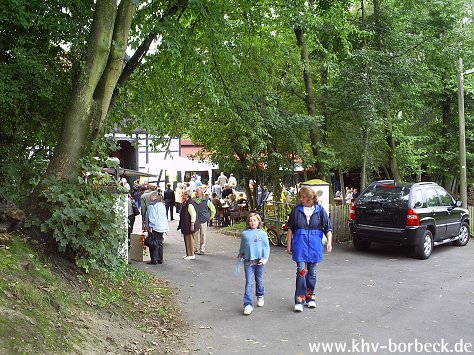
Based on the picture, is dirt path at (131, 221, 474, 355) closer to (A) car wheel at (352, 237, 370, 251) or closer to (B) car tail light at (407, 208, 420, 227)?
(A) car wheel at (352, 237, 370, 251)

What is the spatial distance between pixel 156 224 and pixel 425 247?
6.27 meters

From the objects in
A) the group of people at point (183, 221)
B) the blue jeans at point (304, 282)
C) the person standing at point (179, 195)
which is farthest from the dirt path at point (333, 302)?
the person standing at point (179, 195)

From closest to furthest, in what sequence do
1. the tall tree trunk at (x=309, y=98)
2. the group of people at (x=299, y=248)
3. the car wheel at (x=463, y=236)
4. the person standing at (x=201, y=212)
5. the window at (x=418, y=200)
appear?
the group of people at (x=299, y=248), the window at (x=418, y=200), the person standing at (x=201, y=212), the car wheel at (x=463, y=236), the tall tree trunk at (x=309, y=98)

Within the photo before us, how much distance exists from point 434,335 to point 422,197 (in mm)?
6300

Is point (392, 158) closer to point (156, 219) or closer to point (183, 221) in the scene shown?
point (183, 221)

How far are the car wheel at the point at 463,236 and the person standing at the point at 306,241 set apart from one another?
26.2 feet

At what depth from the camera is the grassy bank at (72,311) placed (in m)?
4.37

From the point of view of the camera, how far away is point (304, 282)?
709 centimetres

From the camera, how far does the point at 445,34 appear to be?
16953 millimetres

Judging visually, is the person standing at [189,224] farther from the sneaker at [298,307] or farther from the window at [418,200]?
the window at [418,200]

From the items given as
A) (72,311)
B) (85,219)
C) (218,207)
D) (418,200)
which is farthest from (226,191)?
(72,311)

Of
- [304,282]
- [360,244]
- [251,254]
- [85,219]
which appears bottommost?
[360,244]

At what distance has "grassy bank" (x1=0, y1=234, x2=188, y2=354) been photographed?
14.3 ft

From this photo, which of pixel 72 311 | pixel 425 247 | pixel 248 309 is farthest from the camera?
pixel 425 247
